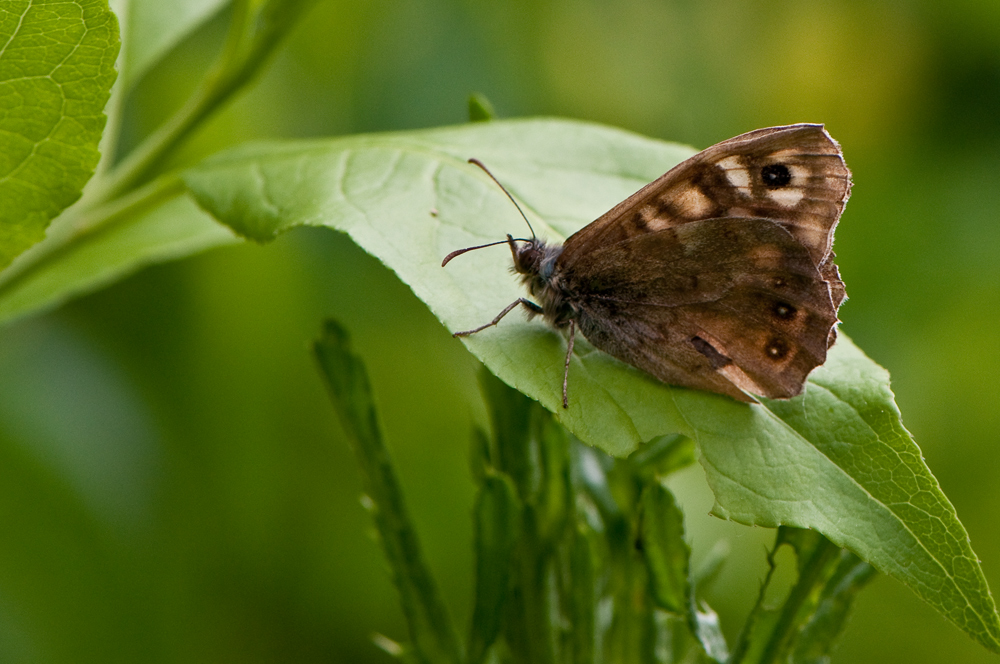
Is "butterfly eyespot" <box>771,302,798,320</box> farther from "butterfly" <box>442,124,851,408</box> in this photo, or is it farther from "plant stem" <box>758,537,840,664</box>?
"plant stem" <box>758,537,840,664</box>

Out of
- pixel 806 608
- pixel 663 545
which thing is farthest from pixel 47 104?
pixel 806 608

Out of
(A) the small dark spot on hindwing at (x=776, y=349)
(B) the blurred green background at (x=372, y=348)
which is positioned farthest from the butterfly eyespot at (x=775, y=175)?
(B) the blurred green background at (x=372, y=348)

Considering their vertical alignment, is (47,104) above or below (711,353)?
above

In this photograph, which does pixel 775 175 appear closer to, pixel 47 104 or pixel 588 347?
pixel 588 347

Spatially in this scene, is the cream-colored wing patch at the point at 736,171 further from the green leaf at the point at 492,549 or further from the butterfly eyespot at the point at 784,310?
the green leaf at the point at 492,549

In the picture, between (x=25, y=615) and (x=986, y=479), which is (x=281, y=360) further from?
(x=986, y=479)
